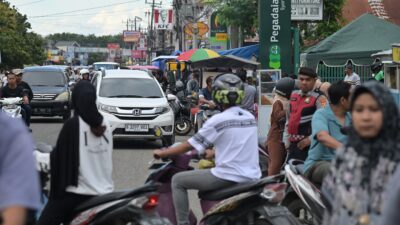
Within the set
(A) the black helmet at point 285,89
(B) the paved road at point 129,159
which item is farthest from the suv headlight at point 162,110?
(A) the black helmet at point 285,89

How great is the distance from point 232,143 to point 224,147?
0.07 metres

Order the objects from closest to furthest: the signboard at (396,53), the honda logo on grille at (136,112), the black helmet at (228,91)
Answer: the black helmet at (228,91)
the signboard at (396,53)
the honda logo on grille at (136,112)

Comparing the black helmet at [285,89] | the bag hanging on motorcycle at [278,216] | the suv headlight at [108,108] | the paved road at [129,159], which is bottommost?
the paved road at [129,159]

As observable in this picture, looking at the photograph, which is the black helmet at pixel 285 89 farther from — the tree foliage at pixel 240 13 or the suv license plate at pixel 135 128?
the tree foliage at pixel 240 13

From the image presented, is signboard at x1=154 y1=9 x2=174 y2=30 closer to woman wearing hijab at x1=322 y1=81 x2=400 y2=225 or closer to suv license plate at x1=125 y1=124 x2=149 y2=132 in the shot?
suv license plate at x1=125 y1=124 x2=149 y2=132

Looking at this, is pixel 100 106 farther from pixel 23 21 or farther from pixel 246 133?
pixel 23 21

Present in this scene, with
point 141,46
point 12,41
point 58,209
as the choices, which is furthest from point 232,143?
point 141,46

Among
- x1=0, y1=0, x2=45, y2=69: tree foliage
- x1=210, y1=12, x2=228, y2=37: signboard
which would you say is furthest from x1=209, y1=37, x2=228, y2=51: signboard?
x1=0, y1=0, x2=45, y2=69: tree foliage

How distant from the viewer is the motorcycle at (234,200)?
231 inches

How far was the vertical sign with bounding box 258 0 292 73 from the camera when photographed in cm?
1861

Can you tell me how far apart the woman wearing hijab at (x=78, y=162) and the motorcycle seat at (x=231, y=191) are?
3.19ft

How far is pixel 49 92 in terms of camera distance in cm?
2445

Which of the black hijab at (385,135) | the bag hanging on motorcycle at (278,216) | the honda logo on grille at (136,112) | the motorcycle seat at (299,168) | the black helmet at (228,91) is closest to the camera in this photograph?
the black hijab at (385,135)

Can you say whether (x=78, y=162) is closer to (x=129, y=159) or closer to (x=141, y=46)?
(x=129, y=159)
